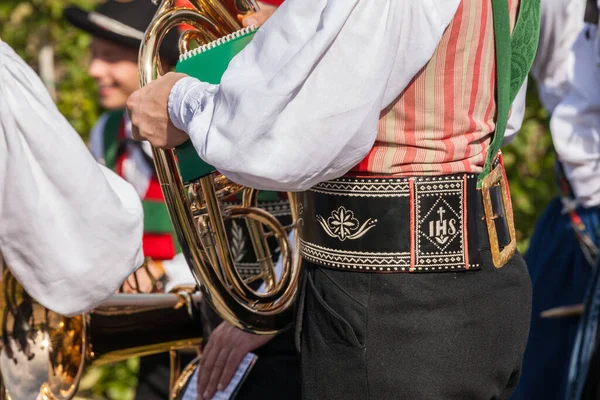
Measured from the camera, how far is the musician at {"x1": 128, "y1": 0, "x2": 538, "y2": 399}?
147 cm

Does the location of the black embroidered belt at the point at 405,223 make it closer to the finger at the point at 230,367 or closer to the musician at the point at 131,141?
the finger at the point at 230,367

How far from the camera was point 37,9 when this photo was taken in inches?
188

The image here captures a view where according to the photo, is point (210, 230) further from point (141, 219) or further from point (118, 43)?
point (118, 43)

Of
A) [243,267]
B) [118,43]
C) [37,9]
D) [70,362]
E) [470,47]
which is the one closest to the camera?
[470,47]

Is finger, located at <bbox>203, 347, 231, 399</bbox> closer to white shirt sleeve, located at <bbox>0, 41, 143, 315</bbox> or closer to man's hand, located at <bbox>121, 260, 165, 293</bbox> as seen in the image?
white shirt sleeve, located at <bbox>0, 41, 143, 315</bbox>

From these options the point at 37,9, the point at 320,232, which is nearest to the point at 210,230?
the point at 320,232

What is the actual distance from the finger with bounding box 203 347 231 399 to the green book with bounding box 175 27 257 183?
0.55 metres

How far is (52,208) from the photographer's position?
65.6 inches

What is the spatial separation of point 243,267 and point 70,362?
1.62 feet

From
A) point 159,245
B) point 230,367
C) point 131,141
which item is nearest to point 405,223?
point 230,367

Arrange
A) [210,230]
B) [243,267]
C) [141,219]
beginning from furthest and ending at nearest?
[243,267], [210,230], [141,219]

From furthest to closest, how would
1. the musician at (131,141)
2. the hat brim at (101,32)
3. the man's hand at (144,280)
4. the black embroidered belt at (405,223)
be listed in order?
the musician at (131,141) < the hat brim at (101,32) < the man's hand at (144,280) < the black embroidered belt at (405,223)

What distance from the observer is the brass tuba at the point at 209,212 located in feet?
5.90

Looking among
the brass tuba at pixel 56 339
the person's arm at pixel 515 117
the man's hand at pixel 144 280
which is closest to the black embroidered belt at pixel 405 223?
the person's arm at pixel 515 117
